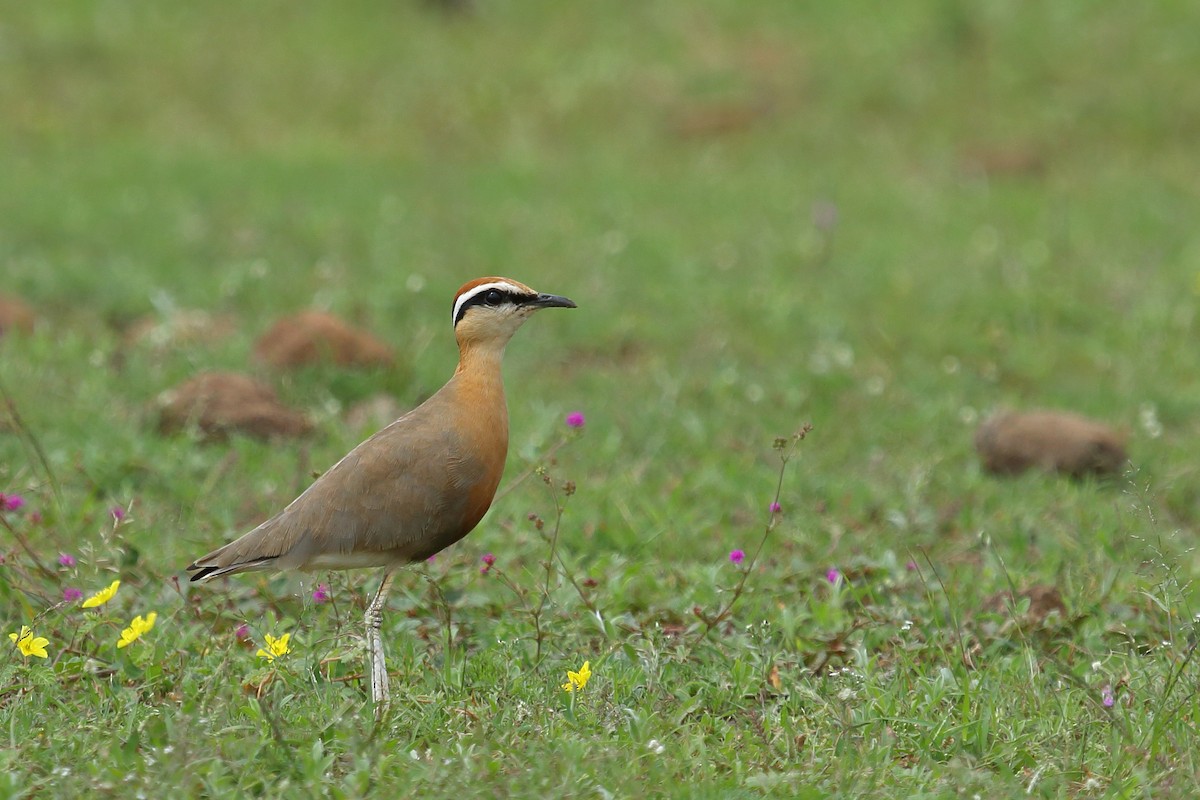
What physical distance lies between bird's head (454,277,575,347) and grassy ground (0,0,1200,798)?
894 millimetres

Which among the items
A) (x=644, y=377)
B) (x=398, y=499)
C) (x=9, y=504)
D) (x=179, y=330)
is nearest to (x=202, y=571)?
(x=398, y=499)

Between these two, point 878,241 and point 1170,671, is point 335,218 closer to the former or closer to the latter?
point 878,241

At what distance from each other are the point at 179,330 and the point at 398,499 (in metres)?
4.50

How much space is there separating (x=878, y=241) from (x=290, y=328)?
5524mm

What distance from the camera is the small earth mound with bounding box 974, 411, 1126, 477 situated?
24.4 feet

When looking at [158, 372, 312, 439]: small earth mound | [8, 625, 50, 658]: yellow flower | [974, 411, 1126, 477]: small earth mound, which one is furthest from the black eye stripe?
[974, 411, 1126, 477]: small earth mound

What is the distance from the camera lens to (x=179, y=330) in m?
8.94

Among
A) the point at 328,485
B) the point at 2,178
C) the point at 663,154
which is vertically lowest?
the point at 663,154

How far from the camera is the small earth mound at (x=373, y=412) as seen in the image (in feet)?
25.2

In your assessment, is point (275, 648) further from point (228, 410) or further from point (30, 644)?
point (228, 410)

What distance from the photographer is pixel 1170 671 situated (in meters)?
4.57

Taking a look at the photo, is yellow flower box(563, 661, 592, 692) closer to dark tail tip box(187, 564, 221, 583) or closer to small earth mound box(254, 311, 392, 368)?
dark tail tip box(187, 564, 221, 583)

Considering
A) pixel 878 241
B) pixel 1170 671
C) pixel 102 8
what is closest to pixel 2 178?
pixel 102 8

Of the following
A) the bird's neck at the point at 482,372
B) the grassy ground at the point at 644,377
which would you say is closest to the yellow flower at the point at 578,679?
the grassy ground at the point at 644,377
